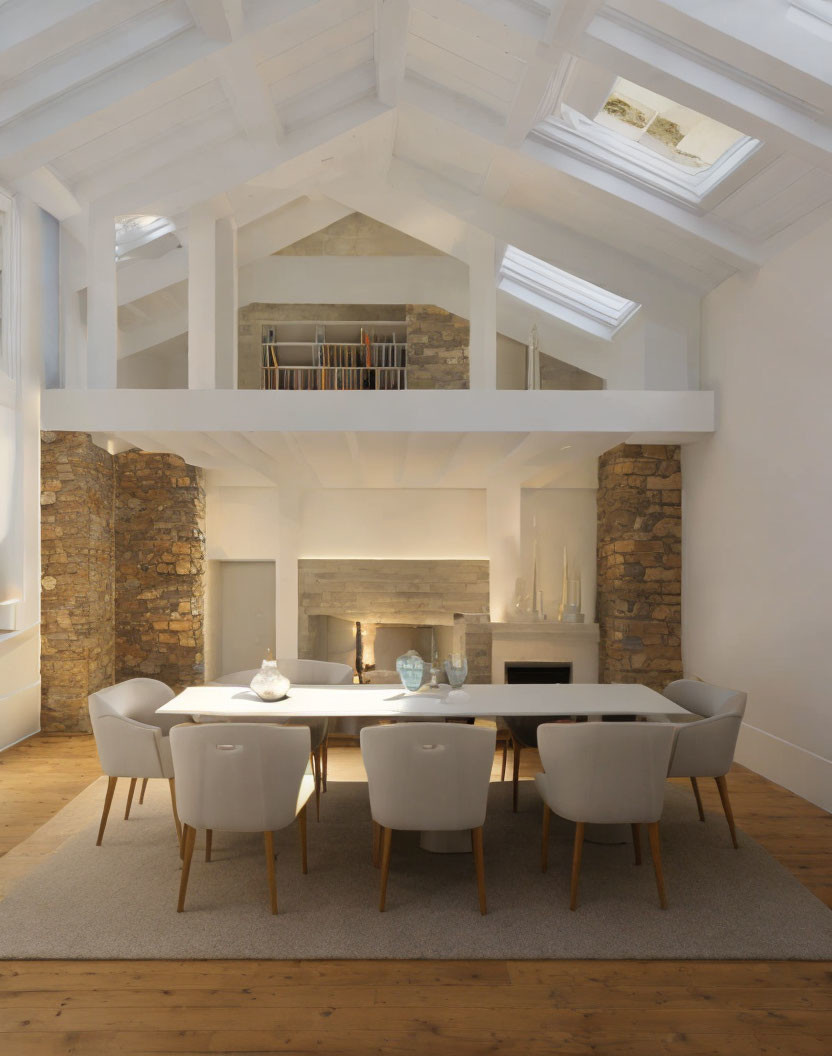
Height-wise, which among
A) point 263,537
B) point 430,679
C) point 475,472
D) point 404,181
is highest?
point 404,181

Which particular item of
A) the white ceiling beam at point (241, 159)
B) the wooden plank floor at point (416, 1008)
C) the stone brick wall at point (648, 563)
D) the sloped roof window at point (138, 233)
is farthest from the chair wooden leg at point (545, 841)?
the sloped roof window at point (138, 233)

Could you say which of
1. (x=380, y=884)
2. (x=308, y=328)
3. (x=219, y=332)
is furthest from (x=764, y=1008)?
(x=308, y=328)

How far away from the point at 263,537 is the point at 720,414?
4.93 meters

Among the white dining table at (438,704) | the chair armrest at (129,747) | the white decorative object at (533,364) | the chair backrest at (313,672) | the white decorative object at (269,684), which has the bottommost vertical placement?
the chair armrest at (129,747)

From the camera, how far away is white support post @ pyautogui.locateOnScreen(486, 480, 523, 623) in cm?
860

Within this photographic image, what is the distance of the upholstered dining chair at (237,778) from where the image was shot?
3418 mm

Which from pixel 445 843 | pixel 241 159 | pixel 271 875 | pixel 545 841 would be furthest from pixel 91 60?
pixel 545 841

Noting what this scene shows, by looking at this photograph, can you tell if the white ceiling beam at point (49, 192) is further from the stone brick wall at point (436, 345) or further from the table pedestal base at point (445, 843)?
the table pedestal base at point (445, 843)

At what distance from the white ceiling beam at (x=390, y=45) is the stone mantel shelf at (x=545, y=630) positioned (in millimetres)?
4739

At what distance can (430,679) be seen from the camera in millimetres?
4617

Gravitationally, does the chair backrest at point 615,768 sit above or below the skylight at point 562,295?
below

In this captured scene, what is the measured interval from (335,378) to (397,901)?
20.8 ft

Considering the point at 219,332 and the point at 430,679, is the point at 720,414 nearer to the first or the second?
the point at 430,679

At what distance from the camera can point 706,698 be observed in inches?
181
